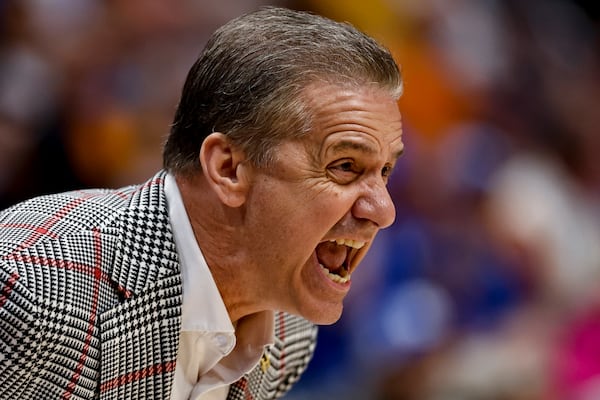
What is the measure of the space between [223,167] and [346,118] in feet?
0.85

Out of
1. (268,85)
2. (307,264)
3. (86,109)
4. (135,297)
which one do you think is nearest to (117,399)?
(135,297)

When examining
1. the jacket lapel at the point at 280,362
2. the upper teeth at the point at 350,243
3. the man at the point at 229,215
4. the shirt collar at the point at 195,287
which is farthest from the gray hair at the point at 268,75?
the jacket lapel at the point at 280,362

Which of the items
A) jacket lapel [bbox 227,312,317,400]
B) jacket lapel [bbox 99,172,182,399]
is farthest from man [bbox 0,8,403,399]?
jacket lapel [bbox 227,312,317,400]

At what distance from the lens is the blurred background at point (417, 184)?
12.4ft

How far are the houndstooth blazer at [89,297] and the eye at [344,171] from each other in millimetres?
341

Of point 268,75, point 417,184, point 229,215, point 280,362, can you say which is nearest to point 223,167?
point 229,215

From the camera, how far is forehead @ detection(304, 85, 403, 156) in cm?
199

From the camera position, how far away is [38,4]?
13.4 ft

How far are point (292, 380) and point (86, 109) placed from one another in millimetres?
1872

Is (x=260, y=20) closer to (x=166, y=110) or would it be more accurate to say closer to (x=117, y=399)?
(x=117, y=399)

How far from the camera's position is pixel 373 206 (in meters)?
2.02

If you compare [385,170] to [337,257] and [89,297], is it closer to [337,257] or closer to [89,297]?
[337,257]

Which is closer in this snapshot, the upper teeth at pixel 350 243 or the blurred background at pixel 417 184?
the upper teeth at pixel 350 243

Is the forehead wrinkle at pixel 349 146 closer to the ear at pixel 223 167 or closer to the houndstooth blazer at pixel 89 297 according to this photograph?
the ear at pixel 223 167
